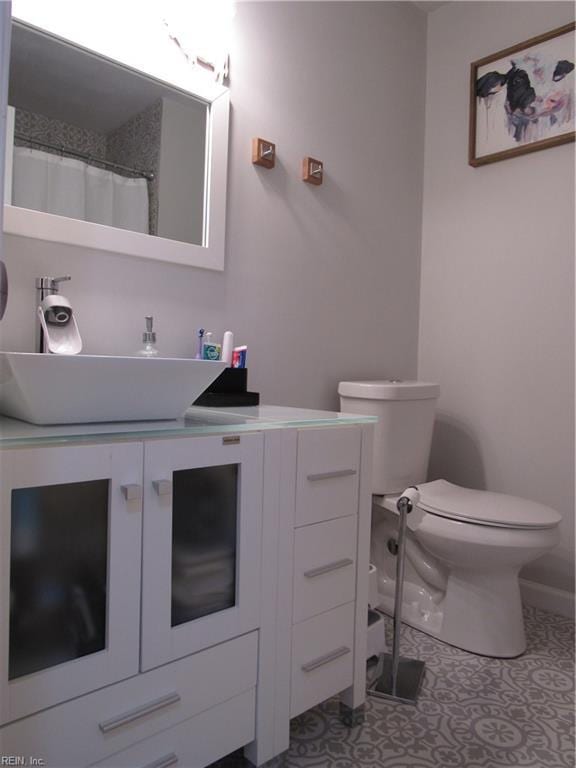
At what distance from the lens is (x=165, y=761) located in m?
0.93

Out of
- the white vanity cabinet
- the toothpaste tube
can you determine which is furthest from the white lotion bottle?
the white vanity cabinet

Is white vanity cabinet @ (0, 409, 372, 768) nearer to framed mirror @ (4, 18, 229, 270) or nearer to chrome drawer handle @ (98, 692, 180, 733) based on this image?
chrome drawer handle @ (98, 692, 180, 733)

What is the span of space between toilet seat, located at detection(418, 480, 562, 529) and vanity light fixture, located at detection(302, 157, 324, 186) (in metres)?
1.18

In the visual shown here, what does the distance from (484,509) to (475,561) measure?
165 millimetres

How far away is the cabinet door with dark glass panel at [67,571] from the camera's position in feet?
2.50

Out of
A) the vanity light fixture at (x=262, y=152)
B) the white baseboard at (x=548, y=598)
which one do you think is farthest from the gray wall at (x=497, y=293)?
the vanity light fixture at (x=262, y=152)

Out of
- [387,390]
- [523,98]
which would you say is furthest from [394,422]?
[523,98]

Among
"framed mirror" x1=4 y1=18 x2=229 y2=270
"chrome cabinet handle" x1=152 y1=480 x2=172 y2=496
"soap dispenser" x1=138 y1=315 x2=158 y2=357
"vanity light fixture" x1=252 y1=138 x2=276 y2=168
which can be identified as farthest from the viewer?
"vanity light fixture" x1=252 y1=138 x2=276 y2=168

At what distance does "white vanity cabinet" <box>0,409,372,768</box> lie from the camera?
79cm

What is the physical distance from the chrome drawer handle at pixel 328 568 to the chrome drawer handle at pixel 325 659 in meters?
0.19

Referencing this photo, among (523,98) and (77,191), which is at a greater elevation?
(523,98)

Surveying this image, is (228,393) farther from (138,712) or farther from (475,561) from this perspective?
(475,561)

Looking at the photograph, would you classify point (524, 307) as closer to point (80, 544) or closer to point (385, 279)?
point (385, 279)

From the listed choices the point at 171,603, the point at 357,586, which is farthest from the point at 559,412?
the point at 171,603
